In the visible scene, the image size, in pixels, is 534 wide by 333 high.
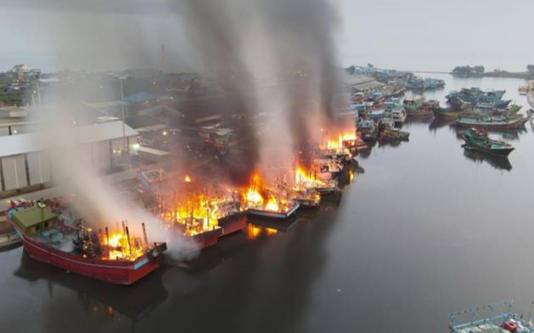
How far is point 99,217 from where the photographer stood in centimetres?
808

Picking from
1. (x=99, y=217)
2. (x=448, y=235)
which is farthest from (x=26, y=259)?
(x=448, y=235)

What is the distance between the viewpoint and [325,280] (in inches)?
285

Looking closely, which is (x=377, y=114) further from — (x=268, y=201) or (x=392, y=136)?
(x=268, y=201)

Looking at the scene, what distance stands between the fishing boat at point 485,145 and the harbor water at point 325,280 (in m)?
6.21

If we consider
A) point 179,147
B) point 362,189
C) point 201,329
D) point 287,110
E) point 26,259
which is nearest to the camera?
point 201,329

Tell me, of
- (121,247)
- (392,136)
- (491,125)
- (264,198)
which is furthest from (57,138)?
(491,125)

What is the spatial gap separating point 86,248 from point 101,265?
498 mm

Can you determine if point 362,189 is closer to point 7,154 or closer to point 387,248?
point 387,248

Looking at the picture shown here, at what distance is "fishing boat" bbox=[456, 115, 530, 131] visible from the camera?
75.3 ft

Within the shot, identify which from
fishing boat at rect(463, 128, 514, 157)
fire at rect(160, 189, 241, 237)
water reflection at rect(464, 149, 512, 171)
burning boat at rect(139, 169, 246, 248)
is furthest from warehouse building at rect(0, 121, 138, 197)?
fishing boat at rect(463, 128, 514, 157)

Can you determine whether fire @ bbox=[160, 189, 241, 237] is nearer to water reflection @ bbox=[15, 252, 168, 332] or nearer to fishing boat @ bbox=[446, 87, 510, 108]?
water reflection @ bbox=[15, 252, 168, 332]

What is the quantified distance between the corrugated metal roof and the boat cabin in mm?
1911

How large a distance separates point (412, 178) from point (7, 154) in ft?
39.2

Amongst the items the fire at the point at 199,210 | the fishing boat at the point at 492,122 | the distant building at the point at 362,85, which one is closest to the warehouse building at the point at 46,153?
the fire at the point at 199,210
